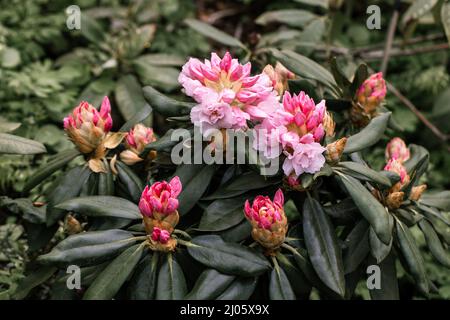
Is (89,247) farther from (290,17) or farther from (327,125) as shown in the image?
(290,17)

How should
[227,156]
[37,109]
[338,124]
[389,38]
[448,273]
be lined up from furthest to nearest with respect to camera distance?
1. [389,38]
2. [37,109]
3. [448,273]
4. [338,124]
5. [227,156]

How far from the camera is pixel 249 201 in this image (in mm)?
1541

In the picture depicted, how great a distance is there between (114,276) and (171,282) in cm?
13

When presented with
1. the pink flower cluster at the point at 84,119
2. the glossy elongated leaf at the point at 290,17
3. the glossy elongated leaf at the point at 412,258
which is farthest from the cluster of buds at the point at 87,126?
the glossy elongated leaf at the point at 290,17

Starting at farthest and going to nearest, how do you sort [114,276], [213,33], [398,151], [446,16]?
[213,33], [446,16], [398,151], [114,276]

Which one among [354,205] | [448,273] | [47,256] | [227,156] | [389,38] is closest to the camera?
[47,256]

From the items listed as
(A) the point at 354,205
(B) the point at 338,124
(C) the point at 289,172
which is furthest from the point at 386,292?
(B) the point at 338,124

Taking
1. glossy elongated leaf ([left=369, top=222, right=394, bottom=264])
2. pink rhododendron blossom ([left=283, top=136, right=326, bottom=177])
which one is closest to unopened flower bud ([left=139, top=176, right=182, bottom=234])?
pink rhododendron blossom ([left=283, top=136, right=326, bottom=177])

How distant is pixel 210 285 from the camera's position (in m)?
1.39

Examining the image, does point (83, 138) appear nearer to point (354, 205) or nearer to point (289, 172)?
point (289, 172)

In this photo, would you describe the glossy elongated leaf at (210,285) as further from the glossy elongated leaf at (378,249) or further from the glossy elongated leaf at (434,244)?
the glossy elongated leaf at (434,244)

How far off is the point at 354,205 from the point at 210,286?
452mm

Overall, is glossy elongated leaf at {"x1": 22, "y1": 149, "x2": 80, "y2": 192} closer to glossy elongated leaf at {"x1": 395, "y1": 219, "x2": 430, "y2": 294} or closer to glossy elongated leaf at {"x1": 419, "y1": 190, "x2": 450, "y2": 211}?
glossy elongated leaf at {"x1": 395, "y1": 219, "x2": 430, "y2": 294}

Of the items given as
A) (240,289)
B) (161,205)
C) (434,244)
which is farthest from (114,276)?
(434,244)
